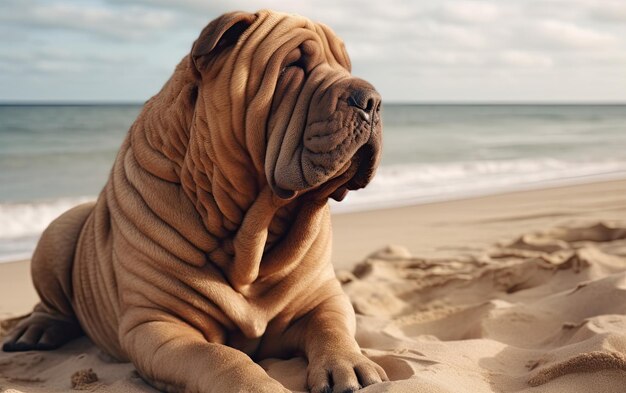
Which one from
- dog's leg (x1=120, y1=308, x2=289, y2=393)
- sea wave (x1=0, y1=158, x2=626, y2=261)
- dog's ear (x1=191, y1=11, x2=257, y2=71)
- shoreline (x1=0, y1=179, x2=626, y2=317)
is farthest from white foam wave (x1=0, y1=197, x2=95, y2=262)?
dog's ear (x1=191, y1=11, x2=257, y2=71)

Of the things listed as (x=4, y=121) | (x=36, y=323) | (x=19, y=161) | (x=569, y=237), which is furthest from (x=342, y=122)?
(x=4, y=121)

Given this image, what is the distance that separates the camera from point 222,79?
2959 mm

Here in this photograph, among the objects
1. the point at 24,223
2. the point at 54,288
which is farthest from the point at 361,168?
the point at 24,223

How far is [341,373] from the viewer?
283cm

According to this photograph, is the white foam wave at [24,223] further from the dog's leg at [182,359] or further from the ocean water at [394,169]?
the dog's leg at [182,359]

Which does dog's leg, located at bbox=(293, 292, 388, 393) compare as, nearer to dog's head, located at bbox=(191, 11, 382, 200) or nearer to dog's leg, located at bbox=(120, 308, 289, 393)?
dog's leg, located at bbox=(120, 308, 289, 393)

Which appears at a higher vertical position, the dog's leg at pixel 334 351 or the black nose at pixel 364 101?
the black nose at pixel 364 101

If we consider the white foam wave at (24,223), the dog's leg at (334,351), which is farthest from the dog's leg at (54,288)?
the white foam wave at (24,223)

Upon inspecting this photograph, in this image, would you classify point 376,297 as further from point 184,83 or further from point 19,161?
point 19,161

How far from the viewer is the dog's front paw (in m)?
2.78

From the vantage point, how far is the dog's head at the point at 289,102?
9.08ft

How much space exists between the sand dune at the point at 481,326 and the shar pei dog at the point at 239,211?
0.19 m

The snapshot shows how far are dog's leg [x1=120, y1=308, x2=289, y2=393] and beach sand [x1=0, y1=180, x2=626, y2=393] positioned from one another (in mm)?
137

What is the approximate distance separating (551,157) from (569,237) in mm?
10662
